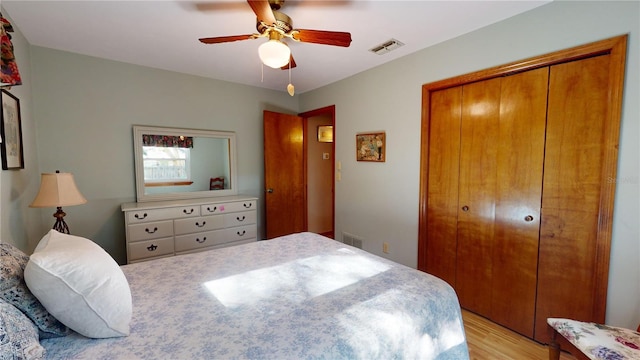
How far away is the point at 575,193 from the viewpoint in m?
1.75

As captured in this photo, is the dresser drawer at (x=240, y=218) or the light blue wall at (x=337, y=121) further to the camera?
the dresser drawer at (x=240, y=218)

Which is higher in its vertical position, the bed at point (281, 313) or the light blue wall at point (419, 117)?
the light blue wall at point (419, 117)

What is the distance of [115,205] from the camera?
290 cm

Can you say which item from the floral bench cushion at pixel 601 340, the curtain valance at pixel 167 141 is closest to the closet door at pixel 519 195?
the floral bench cushion at pixel 601 340

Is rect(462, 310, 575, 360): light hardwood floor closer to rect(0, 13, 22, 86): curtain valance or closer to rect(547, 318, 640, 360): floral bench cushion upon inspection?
rect(547, 318, 640, 360): floral bench cushion

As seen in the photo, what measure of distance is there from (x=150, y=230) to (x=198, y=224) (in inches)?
18.0

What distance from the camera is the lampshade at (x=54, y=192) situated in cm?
195

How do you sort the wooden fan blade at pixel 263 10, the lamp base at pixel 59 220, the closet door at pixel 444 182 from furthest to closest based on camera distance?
the closet door at pixel 444 182 < the lamp base at pixel 59 220 < the wooden fan blade at pixel 263 10

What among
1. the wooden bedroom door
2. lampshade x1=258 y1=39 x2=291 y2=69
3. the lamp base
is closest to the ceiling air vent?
lampshade x1=258 y1=39 x2=291 y2=69

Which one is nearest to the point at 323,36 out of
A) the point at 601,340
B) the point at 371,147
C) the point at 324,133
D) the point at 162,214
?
the point at 371,147

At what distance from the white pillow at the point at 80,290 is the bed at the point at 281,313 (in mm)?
62

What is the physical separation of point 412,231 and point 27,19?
144 inches

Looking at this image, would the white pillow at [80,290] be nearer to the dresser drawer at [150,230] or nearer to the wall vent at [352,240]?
the dresser drawer at [150,230]

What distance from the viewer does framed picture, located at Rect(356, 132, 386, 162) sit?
2.93 meters
